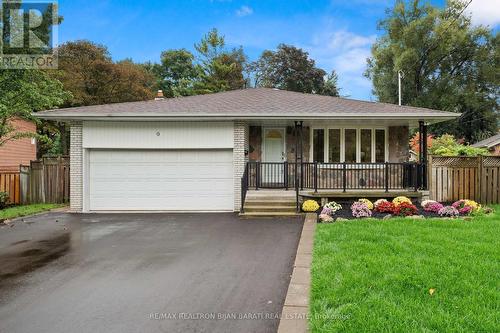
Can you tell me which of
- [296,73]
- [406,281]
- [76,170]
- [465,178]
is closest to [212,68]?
[296,73]

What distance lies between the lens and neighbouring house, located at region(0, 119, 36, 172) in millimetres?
19828

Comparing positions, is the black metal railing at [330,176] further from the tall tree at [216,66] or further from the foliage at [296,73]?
the foliage at [296,73]

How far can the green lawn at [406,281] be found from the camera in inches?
131

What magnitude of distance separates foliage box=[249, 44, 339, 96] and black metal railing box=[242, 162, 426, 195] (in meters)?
25.9

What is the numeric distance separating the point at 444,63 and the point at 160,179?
1122 inches

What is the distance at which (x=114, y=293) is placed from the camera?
177 inches

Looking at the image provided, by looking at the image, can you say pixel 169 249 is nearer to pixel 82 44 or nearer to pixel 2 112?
pixel 2 112

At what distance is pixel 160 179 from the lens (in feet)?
40.2

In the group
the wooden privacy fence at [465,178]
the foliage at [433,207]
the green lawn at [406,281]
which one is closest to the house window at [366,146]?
the wooden privacy fence at [465,178]

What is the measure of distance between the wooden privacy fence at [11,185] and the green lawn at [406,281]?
1214 centimetres

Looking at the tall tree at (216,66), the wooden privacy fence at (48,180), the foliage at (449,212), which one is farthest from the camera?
the tall tree at (216,66)

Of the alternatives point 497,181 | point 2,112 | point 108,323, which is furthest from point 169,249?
point 497,181

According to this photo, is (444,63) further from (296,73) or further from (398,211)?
(398,211)

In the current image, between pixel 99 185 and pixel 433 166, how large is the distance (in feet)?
35.3
